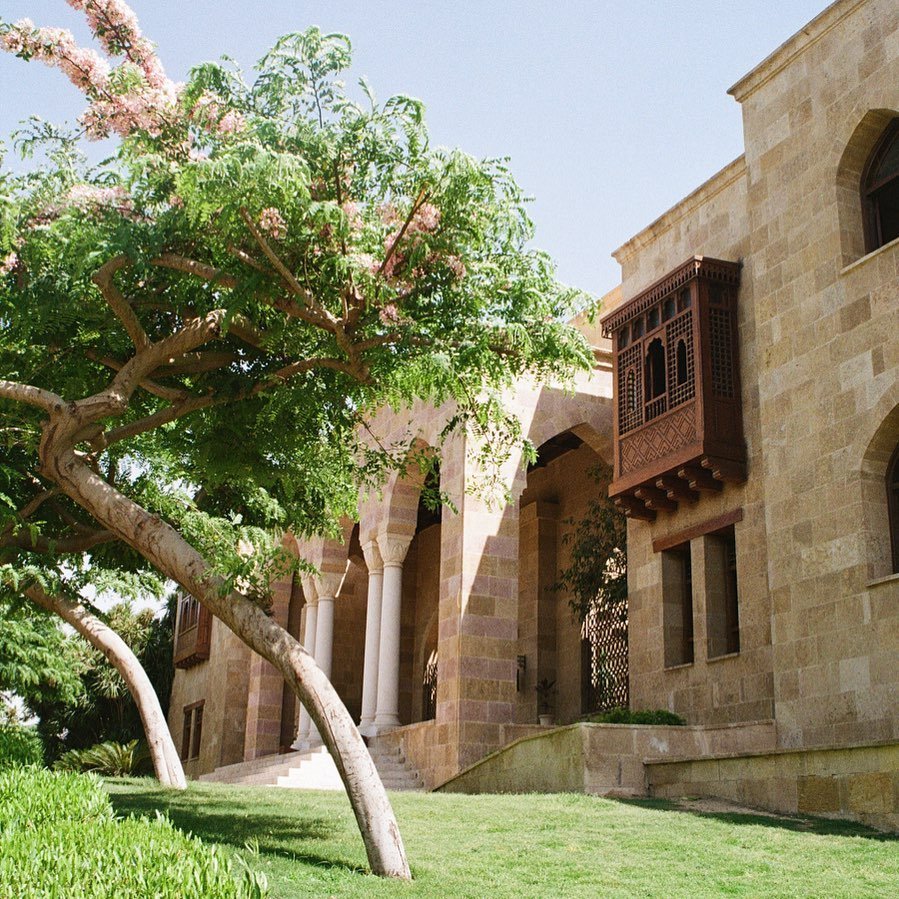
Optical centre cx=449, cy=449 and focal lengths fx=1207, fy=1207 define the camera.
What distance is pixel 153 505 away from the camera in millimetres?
14469

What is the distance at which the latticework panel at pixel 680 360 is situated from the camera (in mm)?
16909

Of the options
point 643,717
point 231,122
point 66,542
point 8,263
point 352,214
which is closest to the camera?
point 231,122

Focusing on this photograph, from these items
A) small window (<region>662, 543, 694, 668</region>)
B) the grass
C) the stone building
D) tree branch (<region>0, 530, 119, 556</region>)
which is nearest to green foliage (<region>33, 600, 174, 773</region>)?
the stone building

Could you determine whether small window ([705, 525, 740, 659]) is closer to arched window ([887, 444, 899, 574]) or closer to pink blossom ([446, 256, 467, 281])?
arched window ([887, 444, 899, 574])

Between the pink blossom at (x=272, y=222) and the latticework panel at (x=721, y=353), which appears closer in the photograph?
the pink blossom at (x=272, y=222)

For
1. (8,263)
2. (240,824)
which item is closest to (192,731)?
(240,824)

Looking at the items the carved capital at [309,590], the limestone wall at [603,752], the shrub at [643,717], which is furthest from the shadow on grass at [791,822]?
the carved capital at [309,590]

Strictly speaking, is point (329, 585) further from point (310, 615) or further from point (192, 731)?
point (192, 731)

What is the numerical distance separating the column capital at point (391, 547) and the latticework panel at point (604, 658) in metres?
3.67

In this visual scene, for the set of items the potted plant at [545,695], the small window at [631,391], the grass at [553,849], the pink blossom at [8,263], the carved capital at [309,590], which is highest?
the small window at [631,391]

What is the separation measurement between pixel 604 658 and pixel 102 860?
16009mm

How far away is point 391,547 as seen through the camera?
71.7 ft

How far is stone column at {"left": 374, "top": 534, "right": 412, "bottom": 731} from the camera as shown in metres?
21.4

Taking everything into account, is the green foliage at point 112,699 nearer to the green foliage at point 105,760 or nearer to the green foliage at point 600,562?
the green foliage at point 105,760
